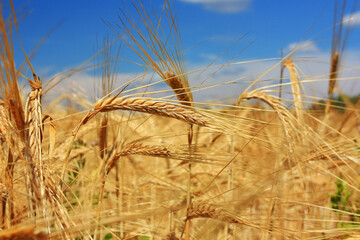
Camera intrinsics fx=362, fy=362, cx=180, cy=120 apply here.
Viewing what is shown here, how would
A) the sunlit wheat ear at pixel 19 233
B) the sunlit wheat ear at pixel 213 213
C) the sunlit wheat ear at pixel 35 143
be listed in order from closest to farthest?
the sunlit wheat ear at pixel 19 233 → the sunlit wheat ear at pixel 35 143 → the sunlit wheat ear at pixel 213 213

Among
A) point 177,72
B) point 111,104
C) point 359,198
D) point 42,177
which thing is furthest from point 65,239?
point 359,198

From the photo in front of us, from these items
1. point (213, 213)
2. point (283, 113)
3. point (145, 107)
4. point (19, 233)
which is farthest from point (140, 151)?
point (19, 233)

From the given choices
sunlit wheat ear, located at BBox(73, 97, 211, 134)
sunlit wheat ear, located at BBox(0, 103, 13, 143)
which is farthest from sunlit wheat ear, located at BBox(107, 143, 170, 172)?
sunlit wheat ear, located at BBox(0, 103, 13, 143)

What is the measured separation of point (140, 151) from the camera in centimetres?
141

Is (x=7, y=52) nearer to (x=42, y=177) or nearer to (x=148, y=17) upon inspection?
(x=42, y=177)

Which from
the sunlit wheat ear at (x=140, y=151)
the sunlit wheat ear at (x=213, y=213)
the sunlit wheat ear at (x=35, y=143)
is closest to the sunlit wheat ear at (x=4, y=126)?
the sunlit wheat ear at (x=35, y=143)

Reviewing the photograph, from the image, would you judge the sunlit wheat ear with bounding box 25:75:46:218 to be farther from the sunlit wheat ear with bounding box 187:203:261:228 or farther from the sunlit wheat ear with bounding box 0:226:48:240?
the sunlit wheat ear with bounding box 187:203:261:228

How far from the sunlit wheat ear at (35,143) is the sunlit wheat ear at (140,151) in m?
0.46

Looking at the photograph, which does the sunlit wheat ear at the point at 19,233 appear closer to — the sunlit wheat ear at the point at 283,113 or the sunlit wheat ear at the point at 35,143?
the sunlit wheat ear at the point at 35,143

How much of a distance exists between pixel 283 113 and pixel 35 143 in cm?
106

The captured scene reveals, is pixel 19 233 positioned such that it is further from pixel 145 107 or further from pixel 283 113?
pixel 283 113

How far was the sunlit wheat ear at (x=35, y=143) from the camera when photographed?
96cm

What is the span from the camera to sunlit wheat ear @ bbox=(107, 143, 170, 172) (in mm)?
1386

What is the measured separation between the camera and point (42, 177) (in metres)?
0.97
